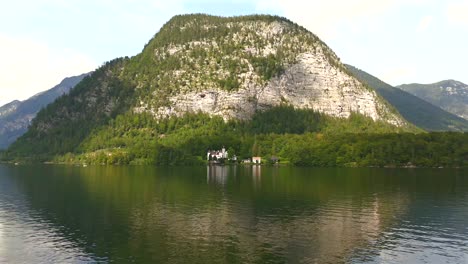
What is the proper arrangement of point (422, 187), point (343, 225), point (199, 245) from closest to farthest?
1. point (199, 245)
2. point (343, 225)
3. point (422, 187)

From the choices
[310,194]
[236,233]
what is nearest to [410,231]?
[236,233]

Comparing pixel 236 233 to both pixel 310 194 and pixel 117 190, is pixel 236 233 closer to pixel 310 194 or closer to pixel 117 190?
pixel 310 194

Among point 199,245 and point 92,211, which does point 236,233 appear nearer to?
point 199,245

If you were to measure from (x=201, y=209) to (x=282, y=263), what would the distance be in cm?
4397

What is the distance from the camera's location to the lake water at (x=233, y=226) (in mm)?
61812

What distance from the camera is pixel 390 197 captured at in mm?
122500

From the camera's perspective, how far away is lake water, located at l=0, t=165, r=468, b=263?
61812 mm

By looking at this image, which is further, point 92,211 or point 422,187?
point 422,187

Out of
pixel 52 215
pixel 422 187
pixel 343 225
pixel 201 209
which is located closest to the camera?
pixel 343 225

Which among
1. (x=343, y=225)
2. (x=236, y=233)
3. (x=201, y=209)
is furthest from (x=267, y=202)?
(x=236, y=233)

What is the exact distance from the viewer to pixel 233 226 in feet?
265

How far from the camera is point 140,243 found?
6744 cm

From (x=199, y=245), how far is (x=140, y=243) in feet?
27.7

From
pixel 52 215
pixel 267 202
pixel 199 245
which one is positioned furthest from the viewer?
pixel 267 202
